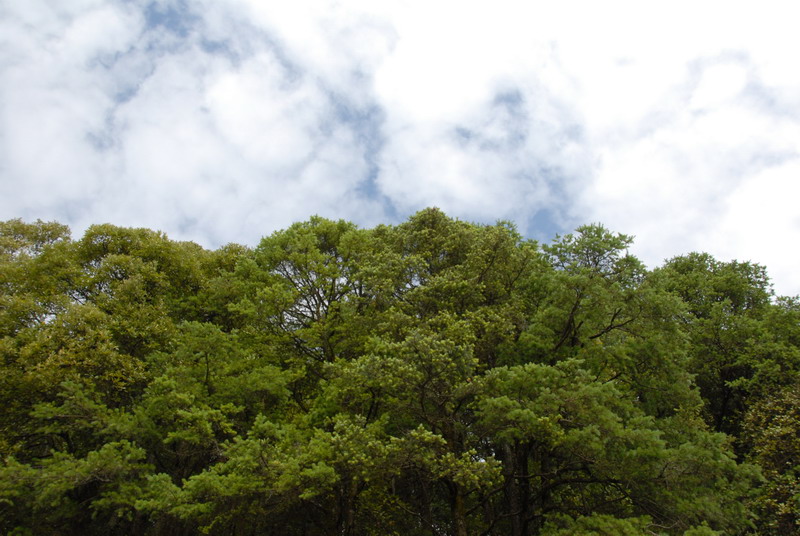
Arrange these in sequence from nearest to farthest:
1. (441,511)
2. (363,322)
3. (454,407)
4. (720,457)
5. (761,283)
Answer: (720,457), (454,407), (363,322), (441,511), (761,283)

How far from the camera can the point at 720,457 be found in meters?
12.1

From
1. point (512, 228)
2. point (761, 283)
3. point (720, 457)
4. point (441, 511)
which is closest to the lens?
point (720, 457)

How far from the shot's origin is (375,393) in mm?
14844

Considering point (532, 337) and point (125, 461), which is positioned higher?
point (532, 337)

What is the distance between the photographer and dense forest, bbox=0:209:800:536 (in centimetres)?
1216

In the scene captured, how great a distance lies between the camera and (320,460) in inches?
494

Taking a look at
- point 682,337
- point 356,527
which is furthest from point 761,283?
point 356,527

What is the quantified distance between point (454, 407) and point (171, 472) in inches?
446

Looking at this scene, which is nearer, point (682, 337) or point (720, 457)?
point (720, 457)

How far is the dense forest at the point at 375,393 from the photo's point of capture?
12.2 metres

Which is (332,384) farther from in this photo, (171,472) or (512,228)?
(512,228)

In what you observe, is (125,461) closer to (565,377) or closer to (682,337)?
(565,377)

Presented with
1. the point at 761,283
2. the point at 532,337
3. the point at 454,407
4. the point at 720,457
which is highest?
the point at 761,283

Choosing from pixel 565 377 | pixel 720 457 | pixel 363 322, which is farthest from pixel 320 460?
pixel 720 457
